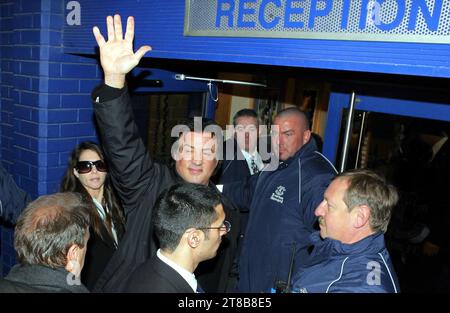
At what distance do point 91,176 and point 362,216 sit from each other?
2.36 meters

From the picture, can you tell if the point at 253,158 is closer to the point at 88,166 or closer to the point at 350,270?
the point at 88,166

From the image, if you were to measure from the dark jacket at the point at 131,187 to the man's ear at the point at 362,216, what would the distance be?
109 cm

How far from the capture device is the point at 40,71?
12.5 feet

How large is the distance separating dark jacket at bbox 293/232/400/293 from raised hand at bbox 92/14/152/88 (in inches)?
62.3

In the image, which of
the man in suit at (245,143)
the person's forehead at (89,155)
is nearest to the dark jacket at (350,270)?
the person's forehead at (89,155)

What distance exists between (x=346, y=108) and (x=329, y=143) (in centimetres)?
42

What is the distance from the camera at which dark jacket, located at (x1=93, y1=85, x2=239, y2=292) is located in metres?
2.35

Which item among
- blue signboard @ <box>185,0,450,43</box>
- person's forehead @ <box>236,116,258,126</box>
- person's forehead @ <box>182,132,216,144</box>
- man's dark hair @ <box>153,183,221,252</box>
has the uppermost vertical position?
blue signboard @ <box>185,0,450,43</box>

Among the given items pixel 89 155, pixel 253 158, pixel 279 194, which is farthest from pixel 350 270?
pixel 253 158

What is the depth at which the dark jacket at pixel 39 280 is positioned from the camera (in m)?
1.80

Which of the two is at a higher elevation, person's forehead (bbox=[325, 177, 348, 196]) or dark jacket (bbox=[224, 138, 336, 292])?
person's forehead (bbox=[325, 177, 348, 196])

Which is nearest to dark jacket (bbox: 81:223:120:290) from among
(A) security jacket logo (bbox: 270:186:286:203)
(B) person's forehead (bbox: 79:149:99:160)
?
(B) person's forehead (bbox: 79:149:99:160)

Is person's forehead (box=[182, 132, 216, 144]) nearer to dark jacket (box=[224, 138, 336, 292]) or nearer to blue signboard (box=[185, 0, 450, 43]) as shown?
blue signboard (box=[185, 0, 450, 43])

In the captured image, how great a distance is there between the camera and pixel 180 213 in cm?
216
